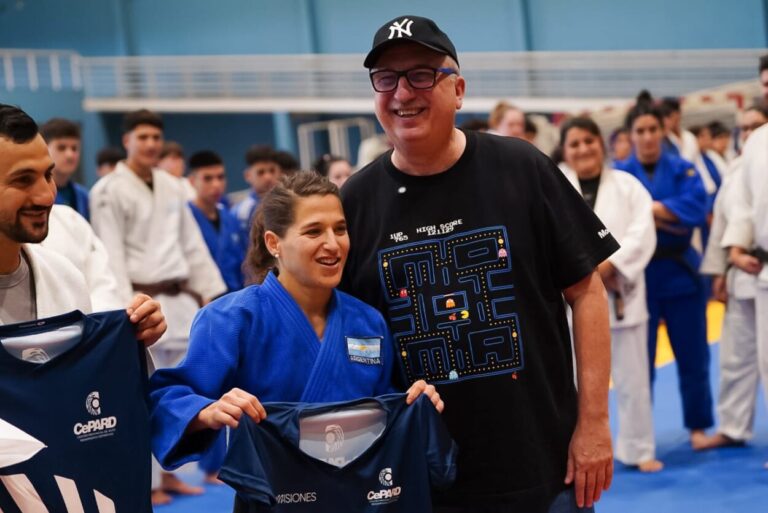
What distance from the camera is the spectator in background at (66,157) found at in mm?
6371

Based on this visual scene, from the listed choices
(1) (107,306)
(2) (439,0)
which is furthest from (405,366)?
(2) (439,0)

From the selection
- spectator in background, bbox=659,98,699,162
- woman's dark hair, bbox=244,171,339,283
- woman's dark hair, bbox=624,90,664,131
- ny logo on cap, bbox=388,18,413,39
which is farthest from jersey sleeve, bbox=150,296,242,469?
spectator in background, bbox=659,98,699,162

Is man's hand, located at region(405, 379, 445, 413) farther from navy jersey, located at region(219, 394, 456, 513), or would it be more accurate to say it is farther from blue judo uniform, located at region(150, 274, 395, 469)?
blue judo uniform, located at region(150, 274, 395, 469)

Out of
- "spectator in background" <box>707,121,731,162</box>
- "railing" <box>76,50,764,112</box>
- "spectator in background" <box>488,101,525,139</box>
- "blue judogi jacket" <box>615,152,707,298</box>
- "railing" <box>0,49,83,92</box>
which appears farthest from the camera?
"railing" <box>0,49,83,92</box>

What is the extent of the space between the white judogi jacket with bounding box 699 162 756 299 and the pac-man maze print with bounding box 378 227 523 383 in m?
3.81

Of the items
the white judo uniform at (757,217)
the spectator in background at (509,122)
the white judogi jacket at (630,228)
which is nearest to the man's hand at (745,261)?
the white judo uniform at (757,217)

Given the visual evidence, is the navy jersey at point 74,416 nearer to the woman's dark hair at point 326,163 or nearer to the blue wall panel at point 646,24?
the woman's dark hair at point 326,163

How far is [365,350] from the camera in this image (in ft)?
9.18

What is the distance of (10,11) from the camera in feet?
74.5

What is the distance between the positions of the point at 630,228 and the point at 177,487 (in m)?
3.25

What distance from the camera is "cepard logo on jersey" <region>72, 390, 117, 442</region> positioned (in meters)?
2.45

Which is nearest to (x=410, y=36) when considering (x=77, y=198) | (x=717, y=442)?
(x=77, y=198)

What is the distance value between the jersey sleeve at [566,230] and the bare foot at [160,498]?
4.11 meters

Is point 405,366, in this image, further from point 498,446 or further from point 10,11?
point 10,11
